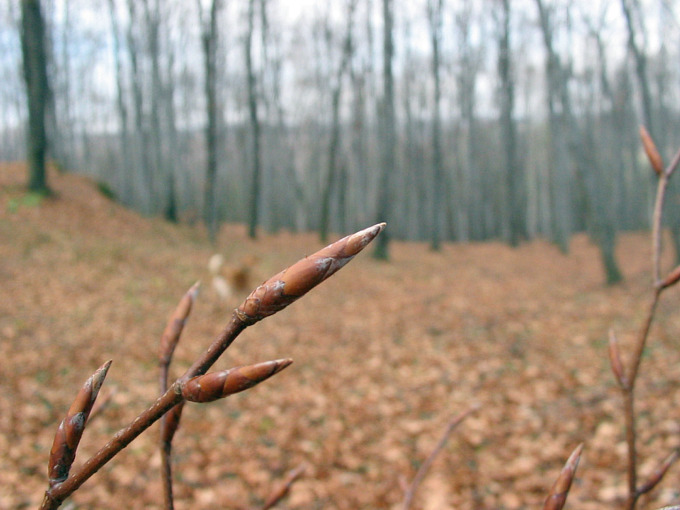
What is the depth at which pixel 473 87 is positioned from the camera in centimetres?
2772

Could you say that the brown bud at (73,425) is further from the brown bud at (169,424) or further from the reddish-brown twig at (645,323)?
the reddish-brown twig at (645,323)

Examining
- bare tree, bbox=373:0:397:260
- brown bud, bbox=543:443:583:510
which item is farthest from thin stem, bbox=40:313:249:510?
bare tree, bbox=373:0:397:260

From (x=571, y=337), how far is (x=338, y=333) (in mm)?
3137

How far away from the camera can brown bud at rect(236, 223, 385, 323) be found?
0.36 meters

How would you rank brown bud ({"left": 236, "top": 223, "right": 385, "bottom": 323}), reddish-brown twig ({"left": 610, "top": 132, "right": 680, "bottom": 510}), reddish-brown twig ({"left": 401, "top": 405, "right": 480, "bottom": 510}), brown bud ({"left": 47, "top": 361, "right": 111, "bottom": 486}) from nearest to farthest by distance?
brown bud ({"left": 236, "top": 223, "right": 385, "bottom": 323}), brown bud ({"left": 47, "top": 361, "right": 111, "bottom": 486}), reddish-brown twig ({"left": 610, "top": 132, "right": 680, "bottom": 510}), reddish-brown twig ({"left": 401, "top": 405, "right": 480, "bottom": 510})

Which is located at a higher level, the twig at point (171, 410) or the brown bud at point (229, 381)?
the brown bud at point (229, 381)

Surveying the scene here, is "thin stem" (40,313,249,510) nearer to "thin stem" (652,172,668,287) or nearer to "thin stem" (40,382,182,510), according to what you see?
"thin stem" (40,382,182,510)

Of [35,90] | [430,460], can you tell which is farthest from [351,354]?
[35,90]

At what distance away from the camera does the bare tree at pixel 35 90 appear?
1161 cm

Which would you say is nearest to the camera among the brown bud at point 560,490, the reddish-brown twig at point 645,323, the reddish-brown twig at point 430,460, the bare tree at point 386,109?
the brown bud at point 560,490

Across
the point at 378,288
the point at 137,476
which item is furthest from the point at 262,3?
the point at 137,476

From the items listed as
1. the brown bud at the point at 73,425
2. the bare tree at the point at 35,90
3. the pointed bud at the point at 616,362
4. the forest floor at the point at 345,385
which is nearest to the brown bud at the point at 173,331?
the brown bud at the point at 73,425

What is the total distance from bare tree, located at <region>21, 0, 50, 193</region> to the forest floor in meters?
2.24

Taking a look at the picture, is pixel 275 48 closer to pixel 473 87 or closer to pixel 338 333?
pixel 473 87
